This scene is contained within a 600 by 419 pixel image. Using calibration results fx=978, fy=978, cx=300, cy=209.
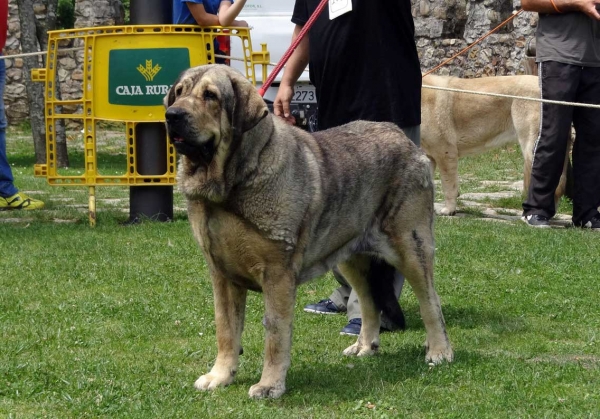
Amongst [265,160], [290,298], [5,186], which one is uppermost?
[265,160]

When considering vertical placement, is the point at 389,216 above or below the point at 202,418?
above

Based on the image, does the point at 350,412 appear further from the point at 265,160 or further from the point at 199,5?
the point at 199,5

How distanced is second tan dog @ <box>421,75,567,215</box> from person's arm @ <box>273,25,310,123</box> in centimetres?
492

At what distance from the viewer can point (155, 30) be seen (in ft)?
28.9

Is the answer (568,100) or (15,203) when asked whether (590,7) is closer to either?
(568,100)

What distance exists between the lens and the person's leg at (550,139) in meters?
8.71

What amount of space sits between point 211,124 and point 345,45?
161 centimetres

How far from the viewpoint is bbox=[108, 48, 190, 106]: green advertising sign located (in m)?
8.77

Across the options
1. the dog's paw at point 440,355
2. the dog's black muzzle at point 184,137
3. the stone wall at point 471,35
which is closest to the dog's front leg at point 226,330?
the dog's black muzzle at point 184,137

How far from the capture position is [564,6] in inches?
339

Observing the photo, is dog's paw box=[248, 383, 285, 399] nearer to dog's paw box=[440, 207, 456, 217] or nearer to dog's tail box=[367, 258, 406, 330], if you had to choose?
dog's tail box=[367, 258, 406, 330]

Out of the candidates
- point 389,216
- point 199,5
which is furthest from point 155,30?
point 389,216

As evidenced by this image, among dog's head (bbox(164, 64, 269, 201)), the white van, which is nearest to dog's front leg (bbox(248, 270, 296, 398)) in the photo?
dog's head (bbox(164, 64, 269, 201))

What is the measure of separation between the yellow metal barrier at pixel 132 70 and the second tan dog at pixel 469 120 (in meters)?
2.50
